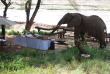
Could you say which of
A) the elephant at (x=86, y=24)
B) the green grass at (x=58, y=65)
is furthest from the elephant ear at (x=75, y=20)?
the green grass at (x=58, y=65)

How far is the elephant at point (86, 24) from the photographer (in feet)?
41.9

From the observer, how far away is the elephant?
12773mm

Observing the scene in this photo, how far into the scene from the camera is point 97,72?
798cm

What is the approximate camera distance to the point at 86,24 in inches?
509

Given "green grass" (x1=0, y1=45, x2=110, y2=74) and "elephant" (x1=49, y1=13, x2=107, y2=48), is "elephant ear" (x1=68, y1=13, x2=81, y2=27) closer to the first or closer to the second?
"elephant" (x1=49, y1=13, x2=107, y2=48)

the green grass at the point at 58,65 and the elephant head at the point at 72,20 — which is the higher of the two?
the elephant head at the point at 72,20

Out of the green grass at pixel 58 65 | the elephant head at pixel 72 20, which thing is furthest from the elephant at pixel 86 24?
the green grass at pixel 58 65

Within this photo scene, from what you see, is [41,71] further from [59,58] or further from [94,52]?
[94,52]

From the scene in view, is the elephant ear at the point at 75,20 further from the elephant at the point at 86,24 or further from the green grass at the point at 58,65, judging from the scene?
the green grass at the point at 58,65

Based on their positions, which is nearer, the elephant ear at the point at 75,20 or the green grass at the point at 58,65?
the green grass at the point at 58,65

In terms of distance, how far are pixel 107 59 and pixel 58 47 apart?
4489 millimetres

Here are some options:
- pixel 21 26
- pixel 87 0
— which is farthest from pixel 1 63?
pixel 87 0

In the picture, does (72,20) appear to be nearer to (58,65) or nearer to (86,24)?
(86,24)

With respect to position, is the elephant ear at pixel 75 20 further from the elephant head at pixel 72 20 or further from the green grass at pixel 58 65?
the green grass at pixel 58 65
